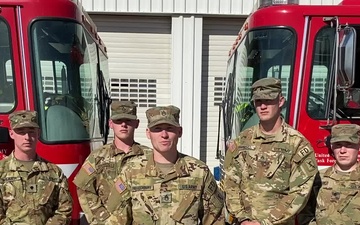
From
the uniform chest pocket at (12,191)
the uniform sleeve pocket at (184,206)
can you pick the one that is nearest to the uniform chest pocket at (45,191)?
the uniform chest pocket at (12,191)

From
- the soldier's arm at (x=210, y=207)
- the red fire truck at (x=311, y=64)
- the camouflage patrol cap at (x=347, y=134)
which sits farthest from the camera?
the red fire truck at (x=311, y=64)

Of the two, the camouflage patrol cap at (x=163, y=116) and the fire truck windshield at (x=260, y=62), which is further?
the fire truck windshield at (x=260, y=62)

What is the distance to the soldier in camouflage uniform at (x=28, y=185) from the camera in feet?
9.72

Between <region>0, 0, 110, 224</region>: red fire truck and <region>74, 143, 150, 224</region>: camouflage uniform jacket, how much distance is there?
0.72 ft

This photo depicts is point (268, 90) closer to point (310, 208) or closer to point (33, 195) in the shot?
point (310, 208)

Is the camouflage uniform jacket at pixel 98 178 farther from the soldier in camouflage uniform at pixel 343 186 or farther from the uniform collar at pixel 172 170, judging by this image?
the soldier in camouflage uniform at pixel 343 186

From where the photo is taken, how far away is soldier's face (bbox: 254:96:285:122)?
285 cm

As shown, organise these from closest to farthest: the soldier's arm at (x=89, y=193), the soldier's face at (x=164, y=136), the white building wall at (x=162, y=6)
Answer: the soldier's face at (x=164, y=136)
the soldier's arm at (x=89, y=193)
the white building wall at (x=162, y=6)

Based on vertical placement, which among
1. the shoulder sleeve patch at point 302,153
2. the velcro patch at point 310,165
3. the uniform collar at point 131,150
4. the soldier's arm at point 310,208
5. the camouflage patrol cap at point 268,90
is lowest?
the soldier's arm at point 310,208

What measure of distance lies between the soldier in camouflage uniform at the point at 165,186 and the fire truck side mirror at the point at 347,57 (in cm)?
126

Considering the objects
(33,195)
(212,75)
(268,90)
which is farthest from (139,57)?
(268,90)

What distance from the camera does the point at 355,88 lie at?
3469 mm

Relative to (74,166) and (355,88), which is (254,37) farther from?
(74,166)

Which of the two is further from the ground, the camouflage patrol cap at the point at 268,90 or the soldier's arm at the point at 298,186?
the camouflage patrol cap at the point at 268,90
